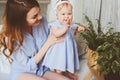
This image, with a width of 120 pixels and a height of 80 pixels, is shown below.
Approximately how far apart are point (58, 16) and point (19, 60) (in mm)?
266

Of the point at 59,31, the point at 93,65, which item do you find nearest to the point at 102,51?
the point at 93,65

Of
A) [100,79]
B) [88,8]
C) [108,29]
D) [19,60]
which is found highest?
[88,8]

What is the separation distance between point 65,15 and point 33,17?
0.47 feet

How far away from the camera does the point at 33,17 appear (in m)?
1.06

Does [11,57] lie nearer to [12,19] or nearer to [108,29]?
[12,19]

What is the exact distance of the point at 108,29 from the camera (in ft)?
3.77

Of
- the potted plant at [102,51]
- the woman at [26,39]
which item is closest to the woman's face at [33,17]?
the woman at [26,39]

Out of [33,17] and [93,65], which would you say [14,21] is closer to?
[33,17]

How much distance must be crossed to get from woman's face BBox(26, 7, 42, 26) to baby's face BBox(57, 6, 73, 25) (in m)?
0.09

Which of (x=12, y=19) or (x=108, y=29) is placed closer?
(x=12, y=19)

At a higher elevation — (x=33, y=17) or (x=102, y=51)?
(x=33, y=17)

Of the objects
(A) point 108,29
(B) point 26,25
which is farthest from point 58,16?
(A) point 108,29

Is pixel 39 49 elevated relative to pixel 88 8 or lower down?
lower down

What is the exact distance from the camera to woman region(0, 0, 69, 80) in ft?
3.42
